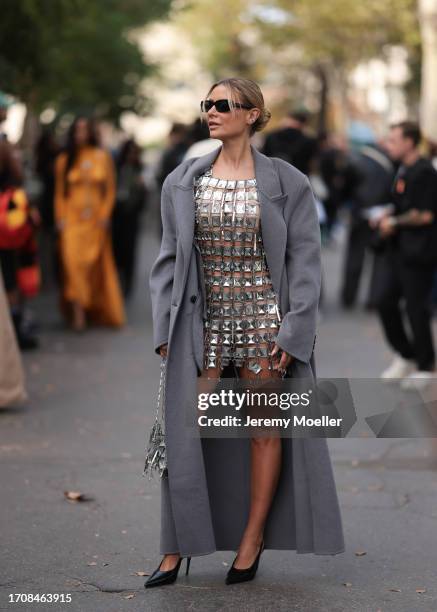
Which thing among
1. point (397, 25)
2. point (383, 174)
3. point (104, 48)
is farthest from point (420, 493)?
point (397, 25)

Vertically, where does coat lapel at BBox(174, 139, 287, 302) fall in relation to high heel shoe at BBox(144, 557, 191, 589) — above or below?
above

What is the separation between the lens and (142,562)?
561cm

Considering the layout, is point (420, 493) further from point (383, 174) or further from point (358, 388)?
point (383, 174)

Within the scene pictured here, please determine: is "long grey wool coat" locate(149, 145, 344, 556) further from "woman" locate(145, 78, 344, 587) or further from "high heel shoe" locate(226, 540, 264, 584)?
"high heel shoe" locate(226, 540, 264, 584)

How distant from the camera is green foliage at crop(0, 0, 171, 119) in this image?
1373 centimetres

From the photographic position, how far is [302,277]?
5129 mm

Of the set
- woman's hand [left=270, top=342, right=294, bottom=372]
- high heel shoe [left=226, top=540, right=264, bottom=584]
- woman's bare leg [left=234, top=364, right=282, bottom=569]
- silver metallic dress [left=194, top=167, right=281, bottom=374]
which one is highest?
silver metallic dress [left=194, top=167, right=281, bottom=374]

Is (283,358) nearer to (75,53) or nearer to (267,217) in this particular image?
(267,217)

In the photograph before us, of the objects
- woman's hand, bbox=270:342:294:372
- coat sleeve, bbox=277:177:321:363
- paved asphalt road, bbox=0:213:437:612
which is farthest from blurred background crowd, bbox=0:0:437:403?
woman's hand, bbox=270:342:294:372

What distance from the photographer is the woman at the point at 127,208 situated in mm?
15742

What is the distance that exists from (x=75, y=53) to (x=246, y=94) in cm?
1835

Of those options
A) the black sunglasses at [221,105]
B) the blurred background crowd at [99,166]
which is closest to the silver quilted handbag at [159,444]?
the black sunglasses at [221,105]

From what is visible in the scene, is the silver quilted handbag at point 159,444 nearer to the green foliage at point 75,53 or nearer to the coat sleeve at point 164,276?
the coat sleeve at point 164,276

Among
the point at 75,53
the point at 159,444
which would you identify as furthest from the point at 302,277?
the point at 75,53
